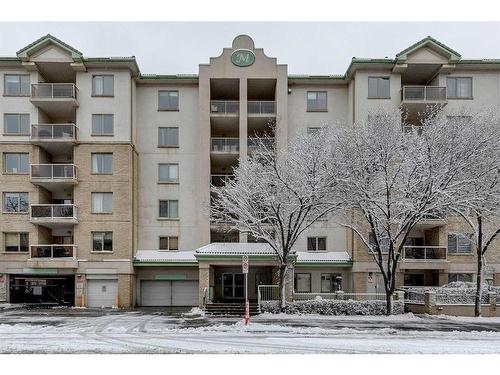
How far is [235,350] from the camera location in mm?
16797

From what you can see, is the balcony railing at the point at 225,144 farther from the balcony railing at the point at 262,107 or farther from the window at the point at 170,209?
the window at the point at 170,209

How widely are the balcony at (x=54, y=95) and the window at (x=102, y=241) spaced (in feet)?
29.5

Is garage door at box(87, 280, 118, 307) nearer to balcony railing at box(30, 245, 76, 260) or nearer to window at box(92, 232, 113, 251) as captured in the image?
window at box(92, 232, 113, 251)

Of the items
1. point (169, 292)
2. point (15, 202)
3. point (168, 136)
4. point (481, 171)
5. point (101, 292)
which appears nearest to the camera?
point (481, 171)

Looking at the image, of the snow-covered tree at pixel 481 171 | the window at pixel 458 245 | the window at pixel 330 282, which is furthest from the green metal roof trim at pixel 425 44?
the window at pixel 330 282

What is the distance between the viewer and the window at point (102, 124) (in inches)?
1411

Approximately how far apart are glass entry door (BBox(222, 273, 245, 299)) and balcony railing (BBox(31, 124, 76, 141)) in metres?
14.2

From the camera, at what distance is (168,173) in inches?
1473

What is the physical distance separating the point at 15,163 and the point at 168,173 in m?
10.3

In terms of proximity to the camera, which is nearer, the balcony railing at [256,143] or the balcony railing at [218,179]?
the balcony railing at [256,143]

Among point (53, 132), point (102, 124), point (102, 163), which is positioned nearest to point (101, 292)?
point (102, 163)

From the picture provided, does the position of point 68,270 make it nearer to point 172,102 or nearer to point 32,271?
point 32,271

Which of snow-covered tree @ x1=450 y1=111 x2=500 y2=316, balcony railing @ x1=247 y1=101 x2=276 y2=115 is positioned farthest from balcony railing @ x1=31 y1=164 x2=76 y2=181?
snow-covered tree @ x1=450 y1=111 x2=500 y2=316

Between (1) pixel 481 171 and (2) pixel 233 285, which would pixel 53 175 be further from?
(1) pixel 481 171
